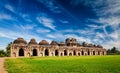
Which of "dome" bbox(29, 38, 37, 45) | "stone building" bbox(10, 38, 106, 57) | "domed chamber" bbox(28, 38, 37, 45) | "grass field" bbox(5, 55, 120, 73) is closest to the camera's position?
"grass field" bbox(5, 55, 120, 73)

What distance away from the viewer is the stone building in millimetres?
57513

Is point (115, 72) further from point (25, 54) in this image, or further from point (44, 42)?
point (44, 42)

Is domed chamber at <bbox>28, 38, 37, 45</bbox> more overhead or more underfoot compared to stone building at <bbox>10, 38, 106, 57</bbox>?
more overhead

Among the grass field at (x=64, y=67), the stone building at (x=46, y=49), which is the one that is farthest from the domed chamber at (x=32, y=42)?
the grass field at (x=64, y=67)

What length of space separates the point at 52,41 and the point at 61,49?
533 centimetres

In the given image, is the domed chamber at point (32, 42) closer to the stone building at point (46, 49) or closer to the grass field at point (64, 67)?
the stone building at point (46, 49)

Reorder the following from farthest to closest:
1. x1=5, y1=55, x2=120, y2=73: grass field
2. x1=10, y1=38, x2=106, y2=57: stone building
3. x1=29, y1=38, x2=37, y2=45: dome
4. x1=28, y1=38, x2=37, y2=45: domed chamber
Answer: x1=29, y1=38, x2=37, y2=45: dome, x1=28, y1=38, x2=37, y2=45: domed chamber, x1=10, y1=38, x2=106, y2=57: stone building, x1=5, y1=55, x2=120, y2=73: grass field

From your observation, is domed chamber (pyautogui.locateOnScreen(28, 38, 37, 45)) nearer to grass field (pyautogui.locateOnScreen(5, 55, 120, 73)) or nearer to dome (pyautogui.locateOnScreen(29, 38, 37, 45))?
dome (pyautogui.locateOnScreen(29, 38, 37, 45))

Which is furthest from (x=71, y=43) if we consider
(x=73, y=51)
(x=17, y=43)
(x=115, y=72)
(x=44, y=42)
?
(x=115, y=72)

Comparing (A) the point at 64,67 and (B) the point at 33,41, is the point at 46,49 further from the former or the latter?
(A) the point at 64,67

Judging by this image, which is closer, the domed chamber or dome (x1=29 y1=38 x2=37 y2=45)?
the domed chamber

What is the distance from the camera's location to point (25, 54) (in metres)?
58.2

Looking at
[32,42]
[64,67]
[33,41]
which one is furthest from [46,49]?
[64,67]

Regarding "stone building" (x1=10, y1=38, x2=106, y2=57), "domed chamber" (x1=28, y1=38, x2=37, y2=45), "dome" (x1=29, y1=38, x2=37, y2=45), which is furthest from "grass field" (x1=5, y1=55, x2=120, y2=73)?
"dome" (x1=29, y1=38, x2=37, y2=45)
